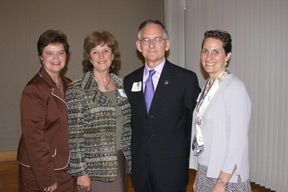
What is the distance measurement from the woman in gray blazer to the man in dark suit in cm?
19

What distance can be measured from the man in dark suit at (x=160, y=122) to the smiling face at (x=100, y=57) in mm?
337

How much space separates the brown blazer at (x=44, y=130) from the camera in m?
2.13

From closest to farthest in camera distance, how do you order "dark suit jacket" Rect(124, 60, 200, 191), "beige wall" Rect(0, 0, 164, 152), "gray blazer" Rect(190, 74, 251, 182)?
"gray blazer" Rect(190, 74, 251, 182) < "dark suit jacket" Rect(124, 60, 200, 191) < "beige wall" Rect(0, 0, 164, 152)

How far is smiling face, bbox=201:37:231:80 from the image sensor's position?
2016mm

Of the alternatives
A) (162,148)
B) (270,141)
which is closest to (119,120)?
(162,148)

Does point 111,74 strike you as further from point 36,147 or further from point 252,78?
point 252,78

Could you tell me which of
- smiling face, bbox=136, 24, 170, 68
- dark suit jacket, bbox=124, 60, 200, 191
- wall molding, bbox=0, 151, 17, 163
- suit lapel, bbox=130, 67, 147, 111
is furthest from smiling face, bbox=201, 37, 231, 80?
wall molding, bbox=0, 151, 17, 163

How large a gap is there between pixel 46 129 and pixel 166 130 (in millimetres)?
1015

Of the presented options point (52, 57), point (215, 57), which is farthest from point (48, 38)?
point (215, 57)

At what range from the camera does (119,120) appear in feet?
7.70

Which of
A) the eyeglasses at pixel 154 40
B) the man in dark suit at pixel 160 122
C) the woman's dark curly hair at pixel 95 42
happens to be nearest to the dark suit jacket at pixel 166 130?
the man in dark suit at pixel 160 122

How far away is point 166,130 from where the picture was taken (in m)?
2.25

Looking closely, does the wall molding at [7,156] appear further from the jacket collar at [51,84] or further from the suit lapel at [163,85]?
the suit lapel at [163,85]

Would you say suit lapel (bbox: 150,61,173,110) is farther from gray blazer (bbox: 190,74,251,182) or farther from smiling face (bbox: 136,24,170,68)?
gray blazer (bbox: 190,74,251,182)
